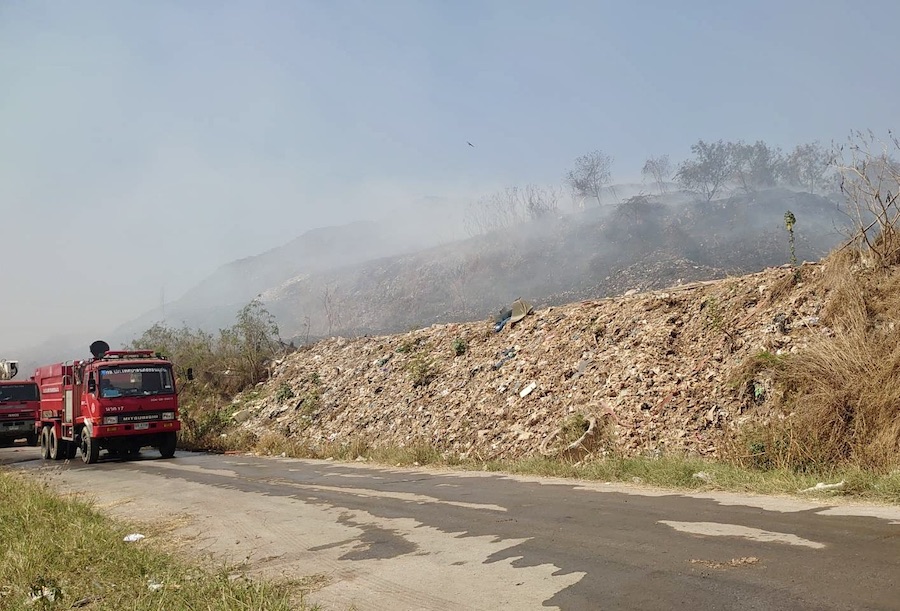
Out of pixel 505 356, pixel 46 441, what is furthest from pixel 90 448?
pixel 505 356

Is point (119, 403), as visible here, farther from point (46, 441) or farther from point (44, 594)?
point (44, 594)

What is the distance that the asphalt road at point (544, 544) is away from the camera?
15.2 feet

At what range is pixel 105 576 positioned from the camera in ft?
18.7

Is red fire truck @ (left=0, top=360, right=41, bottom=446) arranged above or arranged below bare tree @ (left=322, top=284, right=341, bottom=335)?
below

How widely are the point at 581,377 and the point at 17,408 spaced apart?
22.7 meters

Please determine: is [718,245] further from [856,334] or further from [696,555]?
[696,555]

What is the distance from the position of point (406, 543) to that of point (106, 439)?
14029mm

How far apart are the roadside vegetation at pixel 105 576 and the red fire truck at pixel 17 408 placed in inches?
833

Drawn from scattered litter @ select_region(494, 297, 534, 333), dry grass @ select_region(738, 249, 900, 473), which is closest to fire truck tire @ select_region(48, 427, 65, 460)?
scattered litter @ select_region(494, 297, 534, 333)

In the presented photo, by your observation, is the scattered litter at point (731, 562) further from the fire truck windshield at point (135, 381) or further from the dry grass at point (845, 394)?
the fire truck windshield at point (135, 381)

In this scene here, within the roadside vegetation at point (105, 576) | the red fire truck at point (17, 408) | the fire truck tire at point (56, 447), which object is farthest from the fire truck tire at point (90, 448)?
the roadside vegetation at point (105, 576)

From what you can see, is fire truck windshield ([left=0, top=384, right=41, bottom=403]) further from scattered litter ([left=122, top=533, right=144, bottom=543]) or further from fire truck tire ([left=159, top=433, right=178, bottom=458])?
scattered litter ([left=122, top=533, right=144, bottom=543])

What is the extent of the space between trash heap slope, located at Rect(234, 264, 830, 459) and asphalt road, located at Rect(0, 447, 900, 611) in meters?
2.96

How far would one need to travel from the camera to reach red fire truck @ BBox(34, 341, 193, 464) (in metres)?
17.4
